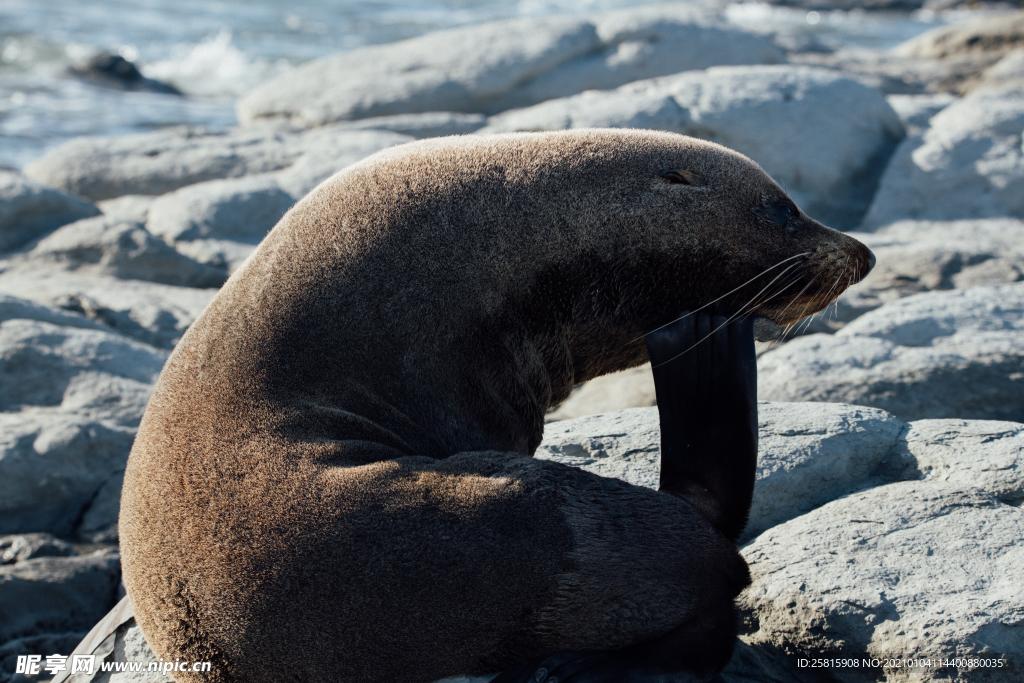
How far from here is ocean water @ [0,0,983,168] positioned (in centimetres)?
1716

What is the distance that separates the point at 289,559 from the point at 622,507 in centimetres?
94

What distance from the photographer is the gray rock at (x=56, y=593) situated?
421cm

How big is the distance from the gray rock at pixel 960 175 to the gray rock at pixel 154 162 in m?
5.49

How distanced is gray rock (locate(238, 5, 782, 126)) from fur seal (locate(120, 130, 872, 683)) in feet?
27.7

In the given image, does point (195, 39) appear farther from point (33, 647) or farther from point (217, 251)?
point (33, 647)

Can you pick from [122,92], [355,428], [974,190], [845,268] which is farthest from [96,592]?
[122,92]

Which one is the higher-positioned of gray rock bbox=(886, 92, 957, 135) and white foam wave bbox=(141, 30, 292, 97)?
gray rock bbox=(886, 92, 957, 135)

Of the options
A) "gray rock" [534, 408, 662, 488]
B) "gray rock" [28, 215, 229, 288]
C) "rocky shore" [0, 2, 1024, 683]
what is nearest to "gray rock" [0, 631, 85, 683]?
"rocky shore" [0, 2, 1024, 683]

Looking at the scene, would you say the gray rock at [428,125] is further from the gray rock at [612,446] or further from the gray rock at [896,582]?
the gray rock at [896,582]

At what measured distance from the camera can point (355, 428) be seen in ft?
9.56

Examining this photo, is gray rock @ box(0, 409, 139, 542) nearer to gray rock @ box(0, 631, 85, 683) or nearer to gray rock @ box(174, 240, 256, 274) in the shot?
gray rock @ box(0, 631, 85, 683)

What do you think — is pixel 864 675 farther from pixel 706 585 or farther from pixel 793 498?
pixel 793 498

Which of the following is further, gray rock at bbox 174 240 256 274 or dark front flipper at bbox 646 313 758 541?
gray rock at bbox 174 240 256 274

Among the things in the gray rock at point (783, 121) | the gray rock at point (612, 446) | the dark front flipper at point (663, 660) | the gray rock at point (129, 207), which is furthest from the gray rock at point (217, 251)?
the dark front flipper at point (663, 660)
